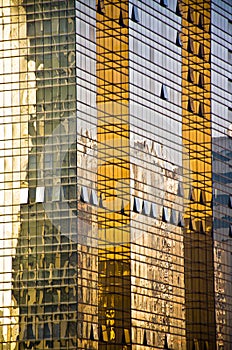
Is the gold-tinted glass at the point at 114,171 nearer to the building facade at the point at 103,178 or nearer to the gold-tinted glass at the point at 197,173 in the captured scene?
the building facade at the point at 103,178

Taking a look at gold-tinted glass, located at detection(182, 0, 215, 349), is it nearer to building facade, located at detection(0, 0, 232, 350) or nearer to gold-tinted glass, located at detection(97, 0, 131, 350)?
building facade, located at detection(0, 0, 232, 350)

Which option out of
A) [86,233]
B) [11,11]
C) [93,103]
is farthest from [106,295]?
[11,11]

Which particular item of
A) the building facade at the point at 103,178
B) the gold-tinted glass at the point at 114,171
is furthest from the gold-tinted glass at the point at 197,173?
the gold-tinted glass at the point at 114,171

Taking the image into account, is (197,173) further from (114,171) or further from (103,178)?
(103,178)

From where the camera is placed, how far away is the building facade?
145500 mm

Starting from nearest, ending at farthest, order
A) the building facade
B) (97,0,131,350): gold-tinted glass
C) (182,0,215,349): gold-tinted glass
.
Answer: the building facade, (97,0,131,350): gold-tinted glass, (182,0,215,349): gold-tinted glass

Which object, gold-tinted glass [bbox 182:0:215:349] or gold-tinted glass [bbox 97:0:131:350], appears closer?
gold-tinted glass [bbox 97:0:131:350]

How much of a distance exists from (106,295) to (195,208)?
24.3 meters

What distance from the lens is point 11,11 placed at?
150 m

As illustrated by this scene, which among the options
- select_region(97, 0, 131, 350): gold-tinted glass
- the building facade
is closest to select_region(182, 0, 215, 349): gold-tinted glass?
the building facade

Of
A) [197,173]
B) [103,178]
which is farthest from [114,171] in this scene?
[197,173]

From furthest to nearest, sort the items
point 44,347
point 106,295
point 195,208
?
point 195,208, point 106,295, point 44,347

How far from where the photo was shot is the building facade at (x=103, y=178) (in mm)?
145500

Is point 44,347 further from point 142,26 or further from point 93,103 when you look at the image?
point 142,26
